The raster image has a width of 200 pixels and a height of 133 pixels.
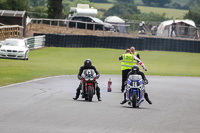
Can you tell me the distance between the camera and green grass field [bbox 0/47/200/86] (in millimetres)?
31578

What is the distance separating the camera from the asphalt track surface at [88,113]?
1147cm

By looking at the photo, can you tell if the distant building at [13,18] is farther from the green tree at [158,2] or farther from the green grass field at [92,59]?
the green tree at [158,2]

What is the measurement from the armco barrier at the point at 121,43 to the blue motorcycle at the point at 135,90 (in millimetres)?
34787

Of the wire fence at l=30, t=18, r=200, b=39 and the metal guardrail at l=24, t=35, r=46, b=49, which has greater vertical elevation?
the wire fence at l=30, t=18, r=200, b=39

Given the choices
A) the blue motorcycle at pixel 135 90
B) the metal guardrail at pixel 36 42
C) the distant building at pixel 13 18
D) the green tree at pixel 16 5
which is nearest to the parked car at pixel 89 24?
the distant building at pixel 13 18

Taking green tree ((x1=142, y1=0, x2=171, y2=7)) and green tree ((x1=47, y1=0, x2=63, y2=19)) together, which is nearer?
green tree ((x1=47, y1=0, x2=63, y2=19))

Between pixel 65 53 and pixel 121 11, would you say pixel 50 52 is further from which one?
pixel 121 11

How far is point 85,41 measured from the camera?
52.1 meters

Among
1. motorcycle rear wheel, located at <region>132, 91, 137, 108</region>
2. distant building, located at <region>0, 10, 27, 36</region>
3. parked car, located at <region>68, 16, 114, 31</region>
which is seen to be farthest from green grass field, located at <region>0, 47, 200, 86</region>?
motorcycle rear wheel, located at <region>132, 91, 137, 108</region>

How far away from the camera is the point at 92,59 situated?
142 feet

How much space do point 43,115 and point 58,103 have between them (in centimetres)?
282

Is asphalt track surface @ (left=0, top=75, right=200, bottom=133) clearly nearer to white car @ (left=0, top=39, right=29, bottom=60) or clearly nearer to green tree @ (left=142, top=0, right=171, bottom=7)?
white car @ (left=0, top=39, right=29, bottom=60)

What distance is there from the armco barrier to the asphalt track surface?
29434mm

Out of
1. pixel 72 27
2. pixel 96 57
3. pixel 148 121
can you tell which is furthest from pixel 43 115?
pixel 72 27
